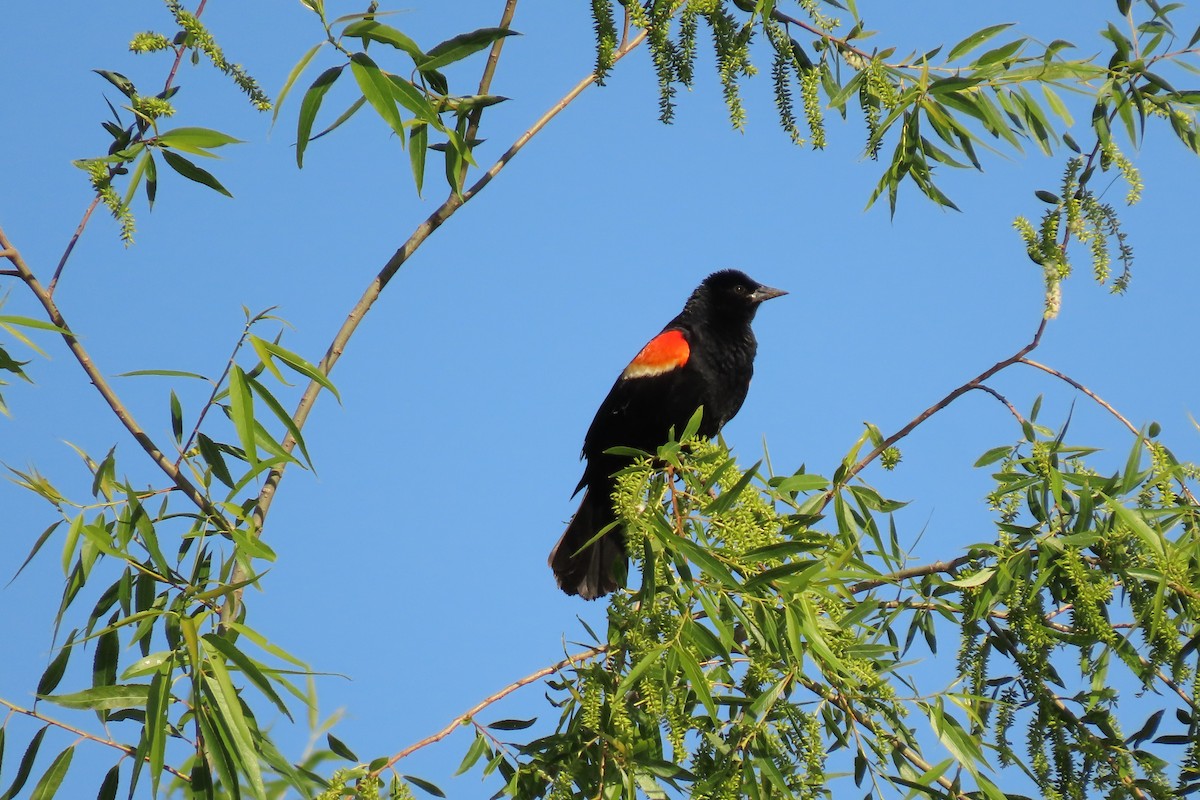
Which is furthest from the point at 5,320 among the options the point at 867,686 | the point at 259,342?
the point at 867,686

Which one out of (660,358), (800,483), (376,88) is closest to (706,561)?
(800,483)

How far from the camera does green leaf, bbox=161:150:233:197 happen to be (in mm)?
A: 2486

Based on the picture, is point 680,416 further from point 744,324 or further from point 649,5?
point 649,5

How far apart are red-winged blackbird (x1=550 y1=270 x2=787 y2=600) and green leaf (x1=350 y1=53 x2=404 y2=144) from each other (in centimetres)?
263

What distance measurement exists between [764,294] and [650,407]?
3.24 feet

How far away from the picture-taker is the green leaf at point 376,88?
2217 mm

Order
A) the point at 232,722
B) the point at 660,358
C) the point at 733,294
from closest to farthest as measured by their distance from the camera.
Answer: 1. the point at 232,722
2. the point at 660,358
3. the point at 733,294

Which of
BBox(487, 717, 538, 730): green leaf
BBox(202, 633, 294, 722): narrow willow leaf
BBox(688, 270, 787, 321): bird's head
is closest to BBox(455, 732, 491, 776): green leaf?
BBox(487, 717, 538, 730): green leaf

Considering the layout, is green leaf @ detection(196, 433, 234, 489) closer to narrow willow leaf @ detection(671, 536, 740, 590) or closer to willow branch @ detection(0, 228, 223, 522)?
willow branch @ detection(0, 228, 223, 522)

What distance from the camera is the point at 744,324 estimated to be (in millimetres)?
5266

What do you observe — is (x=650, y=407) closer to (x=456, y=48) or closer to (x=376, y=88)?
(x=456, y=48)

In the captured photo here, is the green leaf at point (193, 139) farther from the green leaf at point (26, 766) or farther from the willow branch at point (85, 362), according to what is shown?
the green leaf at point (26, 766)

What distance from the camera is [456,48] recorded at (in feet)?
8.02

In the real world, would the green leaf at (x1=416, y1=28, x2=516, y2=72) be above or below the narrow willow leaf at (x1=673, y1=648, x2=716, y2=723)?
above
